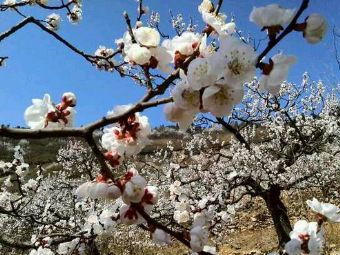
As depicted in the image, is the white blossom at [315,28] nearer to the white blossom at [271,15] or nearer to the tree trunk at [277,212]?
the white blossom at [271,15]

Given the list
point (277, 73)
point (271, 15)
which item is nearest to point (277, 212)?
point (277, 73)

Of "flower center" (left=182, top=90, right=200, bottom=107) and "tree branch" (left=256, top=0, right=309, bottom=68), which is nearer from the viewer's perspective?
"tree branch" (left=256, top=0, right=309, bottom=68)

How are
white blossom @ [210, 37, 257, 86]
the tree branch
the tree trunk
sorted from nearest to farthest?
1. the tree branch
2. white blossom @ [210, 37, 257, 86]
3. the tree trunk

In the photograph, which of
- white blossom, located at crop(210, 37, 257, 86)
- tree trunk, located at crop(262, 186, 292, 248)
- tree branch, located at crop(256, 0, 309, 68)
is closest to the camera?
tree branch, located at crop(256, 0, 309, 68)

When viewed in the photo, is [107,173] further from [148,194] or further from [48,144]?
[48,144]

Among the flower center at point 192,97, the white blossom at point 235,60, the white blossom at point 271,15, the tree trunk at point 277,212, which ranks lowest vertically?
the flower center at point 192,97

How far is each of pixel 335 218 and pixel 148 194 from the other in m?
0.93

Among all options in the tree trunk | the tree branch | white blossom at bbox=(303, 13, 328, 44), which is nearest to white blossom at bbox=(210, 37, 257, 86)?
the tree branch

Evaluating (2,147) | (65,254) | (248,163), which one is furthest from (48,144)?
(65,254)

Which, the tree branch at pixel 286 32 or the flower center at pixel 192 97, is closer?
the tree branch at pixel 286 32

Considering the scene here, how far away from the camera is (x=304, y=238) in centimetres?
201

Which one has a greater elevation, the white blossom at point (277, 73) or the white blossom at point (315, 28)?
the white blossom at point (315, 28)

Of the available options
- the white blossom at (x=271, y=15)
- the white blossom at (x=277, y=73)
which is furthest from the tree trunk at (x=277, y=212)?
the white blossom at (x=271, y=15)

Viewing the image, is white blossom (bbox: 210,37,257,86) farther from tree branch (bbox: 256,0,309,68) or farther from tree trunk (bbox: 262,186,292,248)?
tree trunk (bbox: 262,186,292,248)
